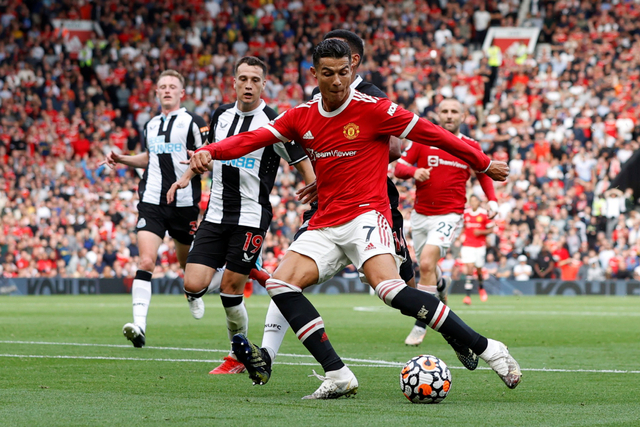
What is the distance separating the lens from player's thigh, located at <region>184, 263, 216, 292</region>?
25.8 ft

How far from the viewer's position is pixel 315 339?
5949 mm

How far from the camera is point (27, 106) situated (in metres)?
30.0

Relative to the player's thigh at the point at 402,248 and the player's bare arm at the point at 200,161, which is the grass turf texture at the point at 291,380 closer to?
the player's thigh at the point at 402,248

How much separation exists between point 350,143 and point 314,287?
1837cm

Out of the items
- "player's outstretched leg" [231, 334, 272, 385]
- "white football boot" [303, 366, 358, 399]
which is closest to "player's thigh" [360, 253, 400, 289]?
"white football boot" [303, 366, 358, 399]

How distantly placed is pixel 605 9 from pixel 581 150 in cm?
827

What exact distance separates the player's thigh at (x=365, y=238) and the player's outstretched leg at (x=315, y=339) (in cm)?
41

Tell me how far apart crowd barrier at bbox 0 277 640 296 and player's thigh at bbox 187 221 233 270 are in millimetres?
16221

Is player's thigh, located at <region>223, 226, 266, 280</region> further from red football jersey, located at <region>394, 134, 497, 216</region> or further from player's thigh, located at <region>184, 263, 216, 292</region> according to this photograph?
red football jersey, located at <region>394, 134, 497, 216</region>

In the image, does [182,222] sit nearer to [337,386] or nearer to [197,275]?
[197,275]

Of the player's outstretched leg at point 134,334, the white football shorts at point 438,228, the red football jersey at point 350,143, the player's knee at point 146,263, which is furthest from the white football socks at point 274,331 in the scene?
the white football shorts at point 438,228

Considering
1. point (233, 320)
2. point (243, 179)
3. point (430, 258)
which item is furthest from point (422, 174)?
point (233, 320)

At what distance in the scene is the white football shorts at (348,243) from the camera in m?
5.97

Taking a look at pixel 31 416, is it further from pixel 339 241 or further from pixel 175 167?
pixel 175 167
